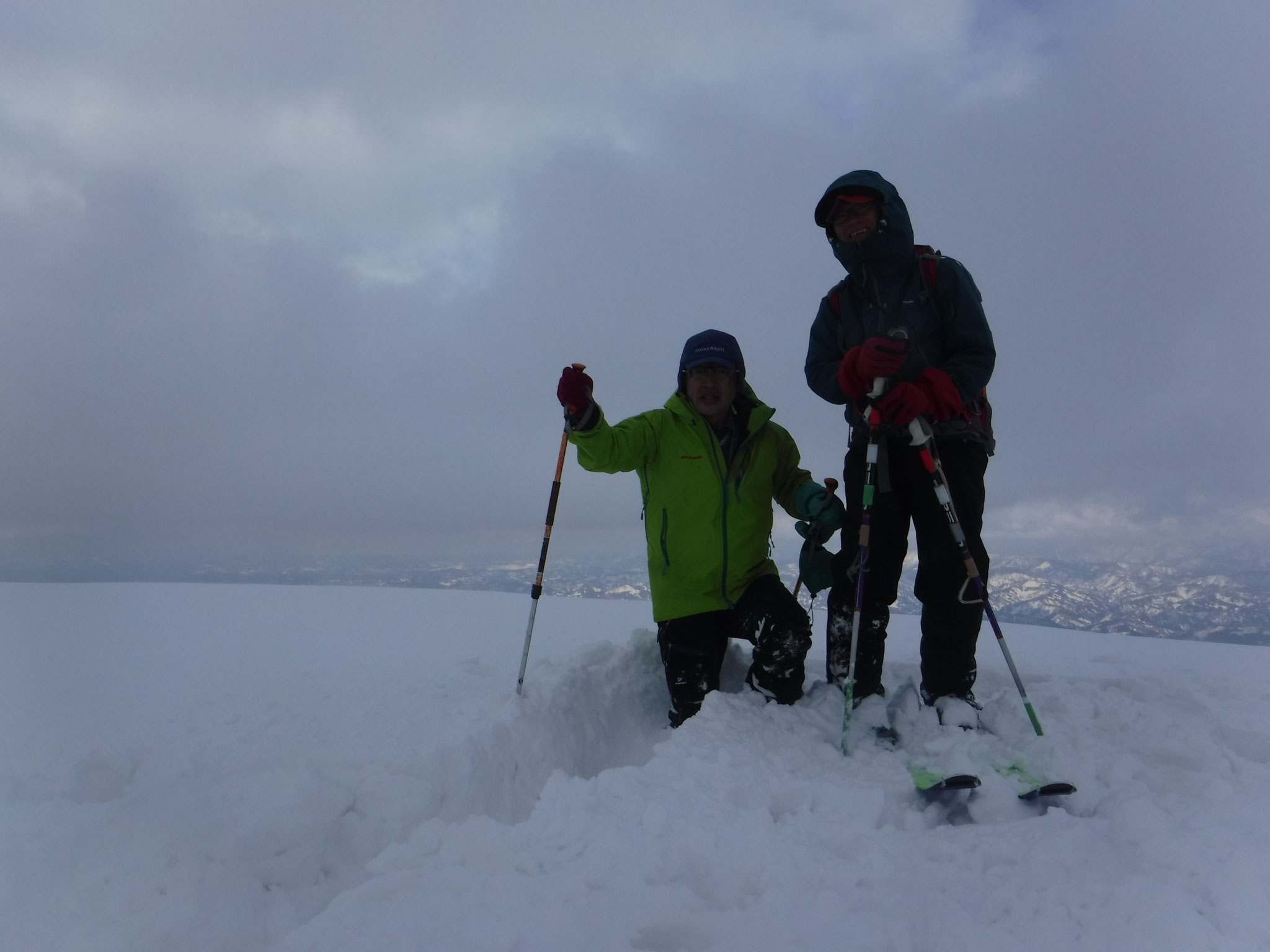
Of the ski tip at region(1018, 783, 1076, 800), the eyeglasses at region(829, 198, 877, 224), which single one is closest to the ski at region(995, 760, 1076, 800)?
the ski tip at region(1018, 783, 1076, 800)

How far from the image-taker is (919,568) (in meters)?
3.39

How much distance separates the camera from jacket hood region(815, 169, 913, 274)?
10.6ft

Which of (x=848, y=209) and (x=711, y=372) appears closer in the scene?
(x=848, y=209)

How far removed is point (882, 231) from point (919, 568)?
179 cm

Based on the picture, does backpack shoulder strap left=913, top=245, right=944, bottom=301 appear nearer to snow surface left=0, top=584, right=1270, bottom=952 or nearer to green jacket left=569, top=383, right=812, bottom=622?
green jacket left=569, top=383, right=812, bottom=622

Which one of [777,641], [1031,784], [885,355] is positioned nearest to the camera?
[1031,784]

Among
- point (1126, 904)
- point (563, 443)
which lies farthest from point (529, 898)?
point (563, 443)

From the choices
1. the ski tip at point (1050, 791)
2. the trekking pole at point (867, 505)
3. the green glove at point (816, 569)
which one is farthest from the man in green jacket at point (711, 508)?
the ski tip at point (1050, 791)

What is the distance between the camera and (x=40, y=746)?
2578mm

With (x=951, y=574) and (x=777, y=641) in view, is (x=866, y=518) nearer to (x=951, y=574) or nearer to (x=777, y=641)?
(x=951, y=574)

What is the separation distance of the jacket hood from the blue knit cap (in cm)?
86

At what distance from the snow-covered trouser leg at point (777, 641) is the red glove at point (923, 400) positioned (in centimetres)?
124

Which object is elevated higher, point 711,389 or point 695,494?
point 711,389

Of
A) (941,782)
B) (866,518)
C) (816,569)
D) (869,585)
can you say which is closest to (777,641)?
(816,569)
